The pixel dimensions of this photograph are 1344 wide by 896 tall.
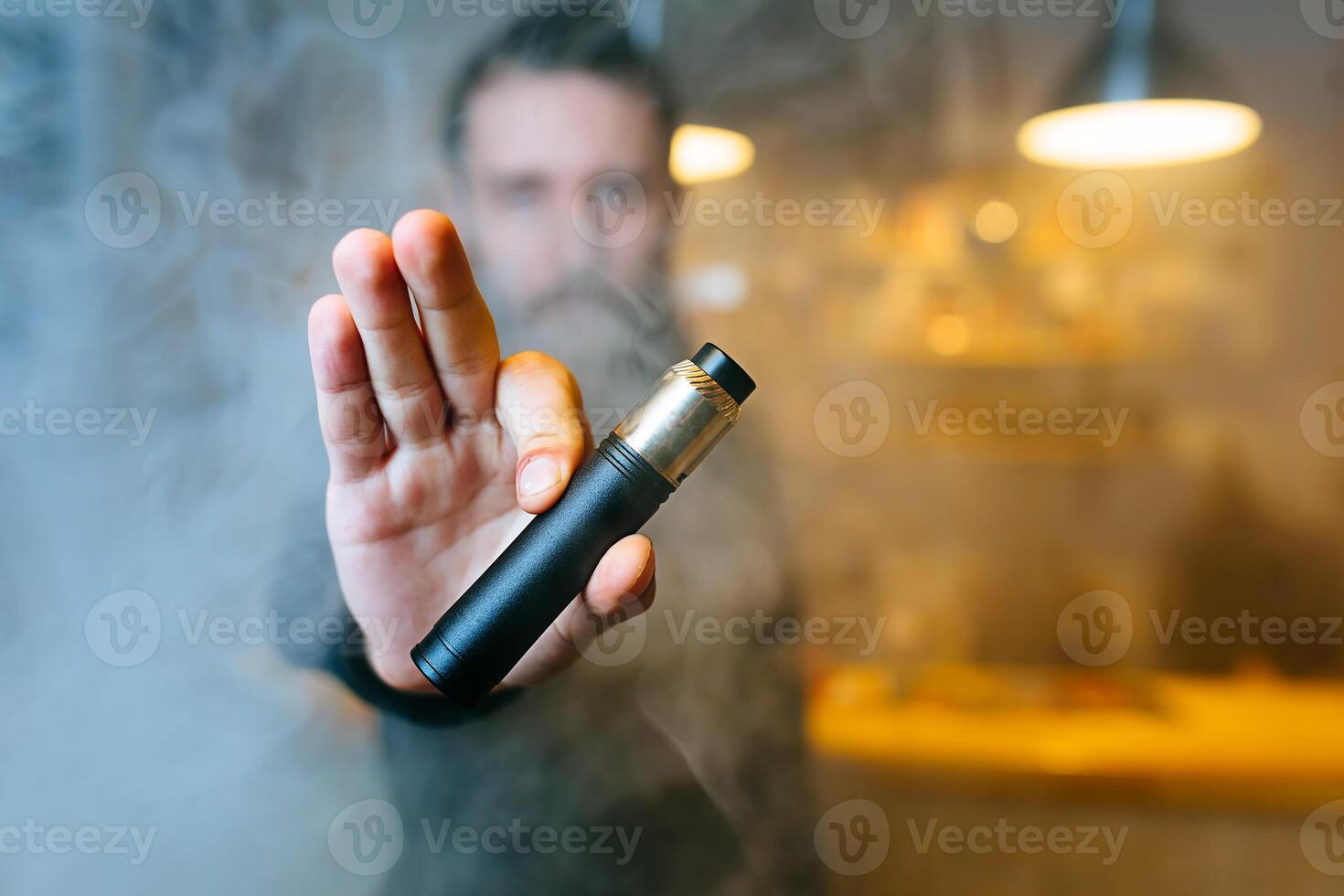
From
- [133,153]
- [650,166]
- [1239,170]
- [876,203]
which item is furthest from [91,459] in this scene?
[1239,170]

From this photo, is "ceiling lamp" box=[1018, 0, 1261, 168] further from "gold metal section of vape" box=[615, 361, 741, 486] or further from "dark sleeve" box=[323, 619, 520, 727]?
"dark sleeve" box=[323, 619, 520, 727]

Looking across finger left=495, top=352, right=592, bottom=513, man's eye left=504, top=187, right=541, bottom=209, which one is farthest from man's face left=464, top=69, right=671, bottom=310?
finger left=495, top=352, right=592, bottom=513

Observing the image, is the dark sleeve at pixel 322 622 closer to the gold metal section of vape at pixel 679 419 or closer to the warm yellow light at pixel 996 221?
the gold metal section of vape at pixel 679 419

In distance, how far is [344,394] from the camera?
1.69ft

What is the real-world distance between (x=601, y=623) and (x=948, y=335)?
12.4 inches

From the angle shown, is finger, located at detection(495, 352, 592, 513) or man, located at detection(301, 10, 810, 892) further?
man, located at detection(301, 10, 810, 892)

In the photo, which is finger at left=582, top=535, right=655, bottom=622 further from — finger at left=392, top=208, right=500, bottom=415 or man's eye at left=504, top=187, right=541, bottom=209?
man's eye at left=504, top=187, right=541, bottom=209

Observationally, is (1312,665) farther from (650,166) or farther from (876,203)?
(650,166)

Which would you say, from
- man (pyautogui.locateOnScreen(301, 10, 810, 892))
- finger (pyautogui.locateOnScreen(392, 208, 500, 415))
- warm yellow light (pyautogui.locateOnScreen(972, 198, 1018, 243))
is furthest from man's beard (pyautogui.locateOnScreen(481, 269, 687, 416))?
warm yellow light (pyautogui.locateOnScreen(972, 198, 1018, 243))

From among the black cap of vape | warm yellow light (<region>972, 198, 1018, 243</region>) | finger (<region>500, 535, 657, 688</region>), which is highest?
warm yellow light (<region>972, 198, 1018, 243</region>)

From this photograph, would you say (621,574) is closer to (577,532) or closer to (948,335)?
(577,532)

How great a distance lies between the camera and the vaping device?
0.44 meters

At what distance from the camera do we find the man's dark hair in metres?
0.62

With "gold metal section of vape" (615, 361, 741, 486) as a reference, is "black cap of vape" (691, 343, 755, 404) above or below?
above
